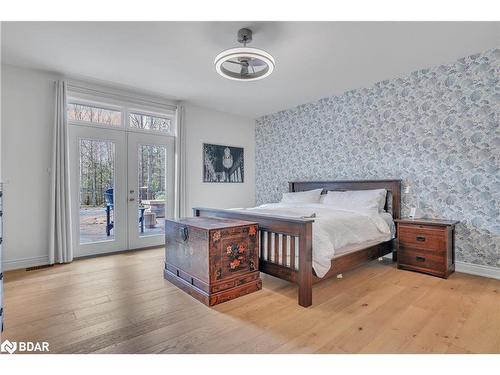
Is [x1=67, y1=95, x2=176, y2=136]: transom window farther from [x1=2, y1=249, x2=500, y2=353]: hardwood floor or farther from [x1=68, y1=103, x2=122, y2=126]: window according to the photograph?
[x1=2, y1=249, x2=500, y2=353]: hardwood floor

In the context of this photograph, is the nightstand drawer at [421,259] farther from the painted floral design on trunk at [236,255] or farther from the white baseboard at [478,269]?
the painted floral design on trunk at [236,255]

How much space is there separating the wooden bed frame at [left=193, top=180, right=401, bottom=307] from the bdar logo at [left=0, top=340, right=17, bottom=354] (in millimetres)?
1964

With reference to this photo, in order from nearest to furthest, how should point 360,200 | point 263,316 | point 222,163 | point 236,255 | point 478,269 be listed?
point 263,316
point 236,255
point 478,269
point 360,200
point 222,163

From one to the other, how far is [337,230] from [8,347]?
272 cm

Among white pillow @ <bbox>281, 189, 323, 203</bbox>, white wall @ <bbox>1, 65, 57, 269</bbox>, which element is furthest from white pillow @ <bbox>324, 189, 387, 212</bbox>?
white wall @ <bbox>1, 65, 57, 269</bbox>

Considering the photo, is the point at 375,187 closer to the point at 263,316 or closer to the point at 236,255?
the point at 236,255

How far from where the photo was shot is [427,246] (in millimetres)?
3105

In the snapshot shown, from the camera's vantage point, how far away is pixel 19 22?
2.39 m

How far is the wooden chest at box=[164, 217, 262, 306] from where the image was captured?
236cm

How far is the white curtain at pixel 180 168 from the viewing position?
462 centimetres

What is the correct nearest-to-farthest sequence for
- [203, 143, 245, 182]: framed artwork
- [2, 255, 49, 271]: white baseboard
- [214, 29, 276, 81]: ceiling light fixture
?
[214, 29, 276, 81]: ceiling light fixture, [2, 255, 49, 271]: white baseboard, [203, 143, 245, 182]: framed artwork

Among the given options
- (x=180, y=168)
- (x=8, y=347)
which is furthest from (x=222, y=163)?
(x=8, y=347)

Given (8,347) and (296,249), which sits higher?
(296,249)
